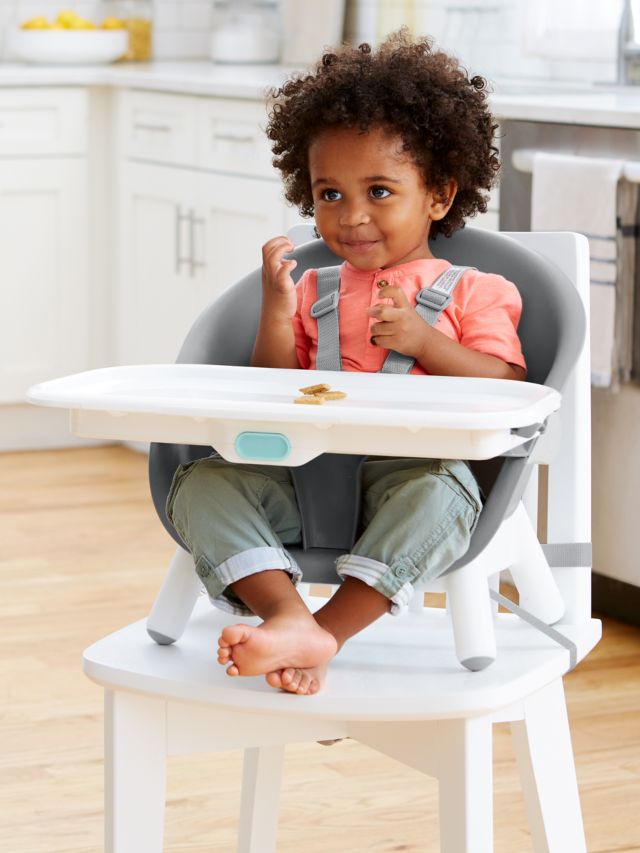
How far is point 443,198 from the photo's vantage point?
1.58 meters

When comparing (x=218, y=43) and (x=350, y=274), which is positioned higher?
(x=218, y=43)

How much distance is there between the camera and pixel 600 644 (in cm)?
260

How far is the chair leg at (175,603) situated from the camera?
1.40m

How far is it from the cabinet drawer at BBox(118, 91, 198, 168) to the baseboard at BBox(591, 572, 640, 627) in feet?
5.24

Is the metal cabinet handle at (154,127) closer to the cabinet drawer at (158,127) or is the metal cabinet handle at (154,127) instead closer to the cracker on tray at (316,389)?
the cabinet drawer at (158,127)

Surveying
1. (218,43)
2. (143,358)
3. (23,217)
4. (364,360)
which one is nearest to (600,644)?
(364,360)

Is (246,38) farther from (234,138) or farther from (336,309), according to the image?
(336,309)

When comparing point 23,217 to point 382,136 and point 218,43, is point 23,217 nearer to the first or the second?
point 218,43

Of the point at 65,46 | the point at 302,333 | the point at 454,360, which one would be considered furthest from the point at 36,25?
the point at 454,360

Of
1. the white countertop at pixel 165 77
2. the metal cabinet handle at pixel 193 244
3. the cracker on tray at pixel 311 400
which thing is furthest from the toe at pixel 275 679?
the metal cabinet handle at pixel 193 244

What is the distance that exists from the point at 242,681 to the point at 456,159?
59cm

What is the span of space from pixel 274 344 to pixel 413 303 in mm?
147

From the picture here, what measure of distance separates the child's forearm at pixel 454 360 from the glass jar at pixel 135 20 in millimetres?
3282

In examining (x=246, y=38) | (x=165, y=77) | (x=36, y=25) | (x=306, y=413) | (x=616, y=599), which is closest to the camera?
(x=306, y=413)
